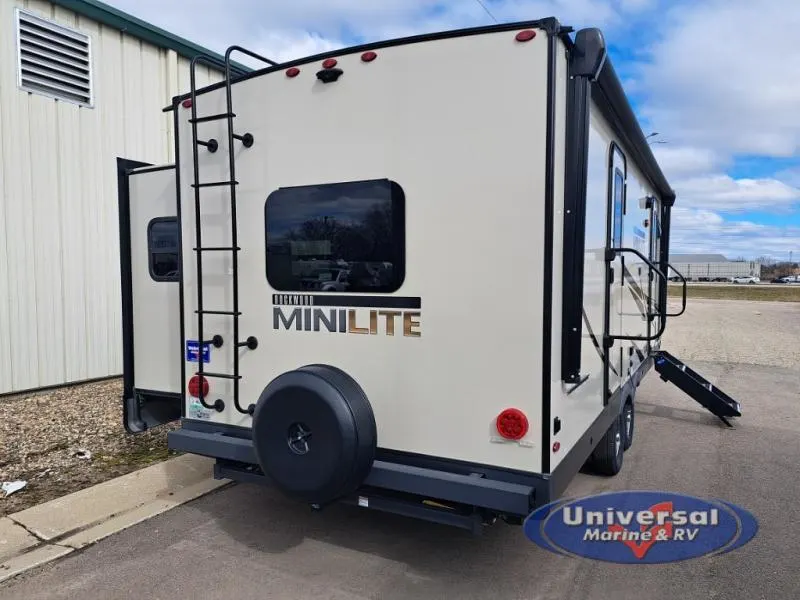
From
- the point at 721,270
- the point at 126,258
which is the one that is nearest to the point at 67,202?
the point at 126,258

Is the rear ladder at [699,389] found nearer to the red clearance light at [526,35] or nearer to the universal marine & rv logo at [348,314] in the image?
the universal marine & rv logo at [348,314]

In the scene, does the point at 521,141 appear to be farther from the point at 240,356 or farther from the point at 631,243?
the point at 631,243

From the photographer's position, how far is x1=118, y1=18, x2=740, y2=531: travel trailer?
3.02m

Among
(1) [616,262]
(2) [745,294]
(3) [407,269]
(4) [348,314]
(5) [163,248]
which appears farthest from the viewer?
(2) [745,294]

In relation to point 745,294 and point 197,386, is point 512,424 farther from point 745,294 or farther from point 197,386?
point 745,294

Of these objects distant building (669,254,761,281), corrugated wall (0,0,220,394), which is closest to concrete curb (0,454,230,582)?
corrugated wall (0,0,220,394)

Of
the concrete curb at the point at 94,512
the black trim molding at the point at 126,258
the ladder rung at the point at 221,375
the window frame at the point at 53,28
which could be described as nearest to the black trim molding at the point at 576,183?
the ladder rung at the point at 221,375

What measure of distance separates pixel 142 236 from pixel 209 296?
4.90 ft

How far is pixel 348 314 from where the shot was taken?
138 inches

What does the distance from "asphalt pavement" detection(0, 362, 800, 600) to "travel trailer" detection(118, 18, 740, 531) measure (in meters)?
0.46

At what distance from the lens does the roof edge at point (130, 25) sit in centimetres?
795

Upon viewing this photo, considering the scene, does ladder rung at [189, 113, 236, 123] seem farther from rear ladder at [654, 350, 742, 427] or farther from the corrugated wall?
rear ladder at [654, 350, 742, 427]

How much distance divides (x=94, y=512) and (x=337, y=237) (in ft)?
8.85

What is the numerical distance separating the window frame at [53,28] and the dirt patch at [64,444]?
3810 millimetres
